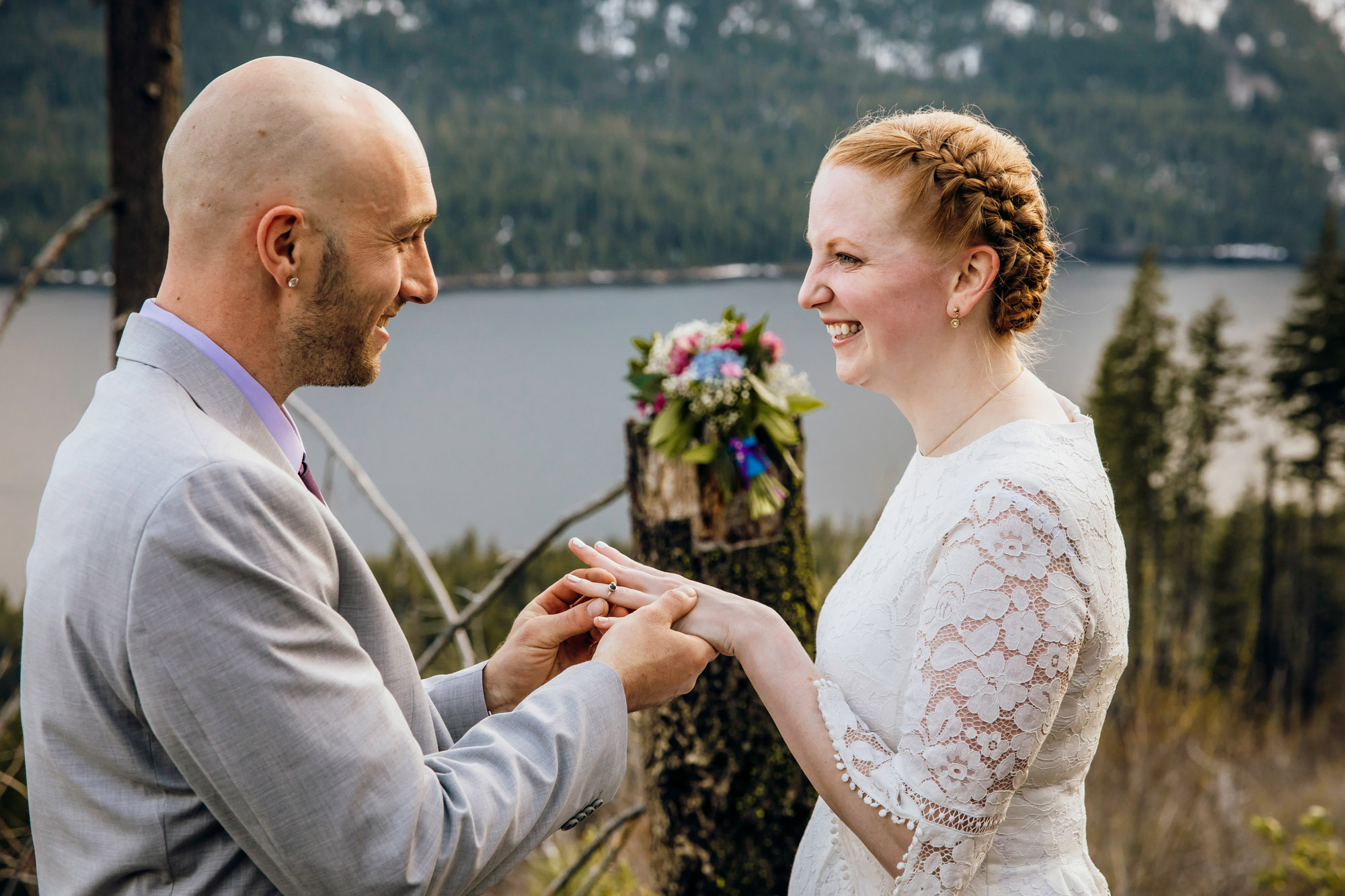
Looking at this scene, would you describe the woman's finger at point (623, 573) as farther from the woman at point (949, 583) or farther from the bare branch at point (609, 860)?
the bare branch at point (609, 860)

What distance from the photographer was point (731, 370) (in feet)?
9.57

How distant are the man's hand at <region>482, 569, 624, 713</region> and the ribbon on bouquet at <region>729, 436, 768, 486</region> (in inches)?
43.4

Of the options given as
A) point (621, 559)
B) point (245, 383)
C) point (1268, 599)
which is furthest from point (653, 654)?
point (1268, 599)

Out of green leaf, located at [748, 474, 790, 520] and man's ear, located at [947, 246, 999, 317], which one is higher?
man's ear, located at [947, 246, 999, 317]

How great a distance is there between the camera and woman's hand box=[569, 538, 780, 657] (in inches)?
66.9

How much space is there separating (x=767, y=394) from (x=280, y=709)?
7.06 ft

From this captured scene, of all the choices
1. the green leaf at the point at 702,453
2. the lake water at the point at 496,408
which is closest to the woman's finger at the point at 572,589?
the green leaf at the point at 702,453

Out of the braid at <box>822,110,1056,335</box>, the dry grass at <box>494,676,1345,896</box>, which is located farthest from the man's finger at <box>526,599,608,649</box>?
the dry grass at <box>494,676,1345,896</box>

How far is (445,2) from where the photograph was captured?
9.45m

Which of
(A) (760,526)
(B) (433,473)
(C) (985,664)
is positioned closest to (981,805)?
(C) (985,664)

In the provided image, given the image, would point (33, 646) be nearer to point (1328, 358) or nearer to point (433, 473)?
point (433, 473)

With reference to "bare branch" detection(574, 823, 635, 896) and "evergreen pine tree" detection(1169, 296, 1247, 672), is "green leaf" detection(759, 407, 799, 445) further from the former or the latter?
"evergreen pine tree" detection(1169, 296, 1247, 672)

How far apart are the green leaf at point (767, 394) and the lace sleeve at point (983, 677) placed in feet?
4.97

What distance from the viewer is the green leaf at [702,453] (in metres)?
2.82
